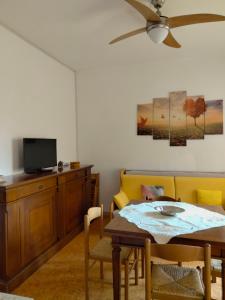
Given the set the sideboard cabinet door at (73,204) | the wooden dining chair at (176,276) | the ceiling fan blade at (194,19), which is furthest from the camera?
the sideboard cabinet door at (73,204)

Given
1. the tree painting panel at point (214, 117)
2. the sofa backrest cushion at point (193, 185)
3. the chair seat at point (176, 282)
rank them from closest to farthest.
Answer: the chair seat at point (176, 282), the sofa backrest cushion at point (193, 185), the tree painting panel at point (214, 117)

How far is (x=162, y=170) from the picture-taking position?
14.0ft

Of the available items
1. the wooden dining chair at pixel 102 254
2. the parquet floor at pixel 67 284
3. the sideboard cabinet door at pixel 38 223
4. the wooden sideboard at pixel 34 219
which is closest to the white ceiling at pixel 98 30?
the wooden sideboard at pixel 34 219

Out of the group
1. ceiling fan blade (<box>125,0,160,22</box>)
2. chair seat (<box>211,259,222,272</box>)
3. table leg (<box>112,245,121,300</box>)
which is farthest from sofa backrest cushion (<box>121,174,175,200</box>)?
ceiling fan blade (<box>125,0,160,22</box>)

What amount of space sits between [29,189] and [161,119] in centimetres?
259

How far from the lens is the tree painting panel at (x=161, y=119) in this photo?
4199 mm

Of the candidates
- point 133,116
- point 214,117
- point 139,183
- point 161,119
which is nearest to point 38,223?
point 139,183

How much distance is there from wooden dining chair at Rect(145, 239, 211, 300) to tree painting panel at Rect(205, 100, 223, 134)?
270 centimetres

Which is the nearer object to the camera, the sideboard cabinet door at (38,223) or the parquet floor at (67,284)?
the parquet floor at (67,284)

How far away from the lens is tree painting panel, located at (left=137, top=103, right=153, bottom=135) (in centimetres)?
429

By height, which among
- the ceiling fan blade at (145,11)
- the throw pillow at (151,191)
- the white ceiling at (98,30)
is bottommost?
the throw pillow at (151,191)

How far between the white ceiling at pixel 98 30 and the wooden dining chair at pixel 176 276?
2.26 m

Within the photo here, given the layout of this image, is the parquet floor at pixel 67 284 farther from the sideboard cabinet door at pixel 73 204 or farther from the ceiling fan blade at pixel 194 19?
the ceiling fan blade at pixel 194 19

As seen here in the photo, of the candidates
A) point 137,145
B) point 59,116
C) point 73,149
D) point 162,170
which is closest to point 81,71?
point 59,116
